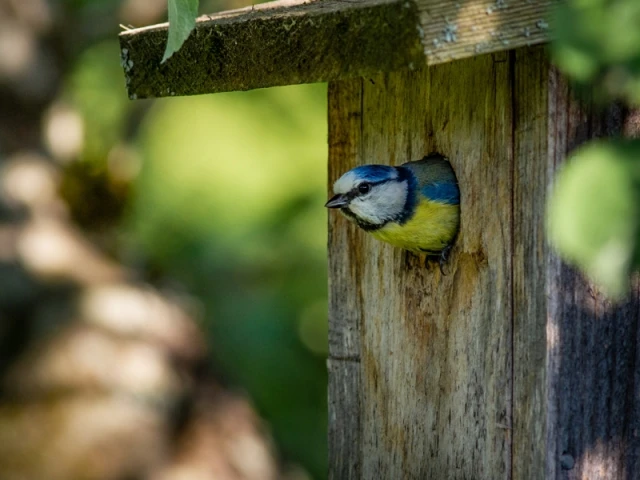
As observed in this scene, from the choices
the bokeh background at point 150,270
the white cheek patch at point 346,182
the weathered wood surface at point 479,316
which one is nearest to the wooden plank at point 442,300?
the weathered wood surface at point 479,316

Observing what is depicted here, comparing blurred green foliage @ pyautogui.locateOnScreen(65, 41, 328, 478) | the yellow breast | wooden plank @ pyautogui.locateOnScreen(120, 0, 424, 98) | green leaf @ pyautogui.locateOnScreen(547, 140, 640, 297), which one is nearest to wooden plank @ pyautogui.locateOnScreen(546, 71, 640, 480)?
wooden plank @ pyautogui.locateOnScreen(120, 0, 424, 98)

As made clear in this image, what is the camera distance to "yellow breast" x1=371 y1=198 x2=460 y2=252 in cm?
238

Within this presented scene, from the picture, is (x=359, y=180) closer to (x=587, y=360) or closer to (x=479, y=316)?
(x=479, y=316)

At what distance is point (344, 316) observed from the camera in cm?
256

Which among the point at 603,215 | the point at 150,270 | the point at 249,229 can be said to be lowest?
the point at 150,270

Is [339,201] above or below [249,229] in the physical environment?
above

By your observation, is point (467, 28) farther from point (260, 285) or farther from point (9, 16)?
point (260, 285)

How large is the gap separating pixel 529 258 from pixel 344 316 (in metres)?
0.69

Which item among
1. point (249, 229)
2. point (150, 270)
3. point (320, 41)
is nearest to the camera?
point (320, 41)

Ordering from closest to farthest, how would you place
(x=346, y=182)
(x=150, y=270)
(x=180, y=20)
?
1. (x=180, y=20)
2. (x=346, y=182)
3. (x=150, y=270)

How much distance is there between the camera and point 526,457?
2.00 m

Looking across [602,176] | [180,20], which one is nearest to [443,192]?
[180,20]

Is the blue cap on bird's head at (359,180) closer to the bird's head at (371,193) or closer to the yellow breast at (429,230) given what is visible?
the bird's head at (371,193)

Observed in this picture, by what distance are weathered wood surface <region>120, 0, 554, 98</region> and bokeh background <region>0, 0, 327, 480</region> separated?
2.73 m
